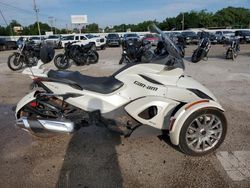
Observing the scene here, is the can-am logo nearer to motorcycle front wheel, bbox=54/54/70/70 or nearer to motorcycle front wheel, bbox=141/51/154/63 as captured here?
motorcycle front wheel, bbox=141/51/154/63

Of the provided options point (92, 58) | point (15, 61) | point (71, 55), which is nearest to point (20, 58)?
point (15, 61)

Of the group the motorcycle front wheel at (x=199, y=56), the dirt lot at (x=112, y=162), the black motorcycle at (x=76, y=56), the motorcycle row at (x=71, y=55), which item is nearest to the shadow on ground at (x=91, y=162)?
the dirt lot at (x=112, y=162)

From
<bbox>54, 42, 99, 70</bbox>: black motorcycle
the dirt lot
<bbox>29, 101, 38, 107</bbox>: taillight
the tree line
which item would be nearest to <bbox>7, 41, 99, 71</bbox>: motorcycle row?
<bbox>54, 42, 99, 70</bbox>: black motorcycle

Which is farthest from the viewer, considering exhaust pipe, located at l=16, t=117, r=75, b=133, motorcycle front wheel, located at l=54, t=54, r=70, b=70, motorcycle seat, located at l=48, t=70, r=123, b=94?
motorcycle front wheel, located at l=54, t=54, r=70, b=70

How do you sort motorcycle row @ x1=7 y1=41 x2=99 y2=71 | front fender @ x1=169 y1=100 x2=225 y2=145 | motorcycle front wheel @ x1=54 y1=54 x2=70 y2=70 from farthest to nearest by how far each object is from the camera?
motorcycle front wheel @ x1=54 y1=54 x2=70 y2=70, motorcycle row @ x1=7 y1=41 x2=99 y2=71, front fender @ x1=169 y1=100 x2=225 y2=145

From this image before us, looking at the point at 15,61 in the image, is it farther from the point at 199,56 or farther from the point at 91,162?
the point at 91,162

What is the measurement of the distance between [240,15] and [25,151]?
9556 cm

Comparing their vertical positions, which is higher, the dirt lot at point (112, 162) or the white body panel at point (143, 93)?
the white body panel at point (143, 93)

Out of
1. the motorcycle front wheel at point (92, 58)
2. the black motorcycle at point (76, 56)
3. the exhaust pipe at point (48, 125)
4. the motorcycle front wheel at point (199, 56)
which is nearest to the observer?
the exhaust pipe at point (48, 125)

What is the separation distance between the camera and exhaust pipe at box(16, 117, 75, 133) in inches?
134

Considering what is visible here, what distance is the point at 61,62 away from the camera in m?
12.3

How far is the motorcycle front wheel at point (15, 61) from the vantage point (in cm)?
1182

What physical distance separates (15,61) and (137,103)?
10.0m

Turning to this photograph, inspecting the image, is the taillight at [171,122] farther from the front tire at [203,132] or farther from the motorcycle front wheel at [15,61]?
the motorcycle front wheel at [15,61]
